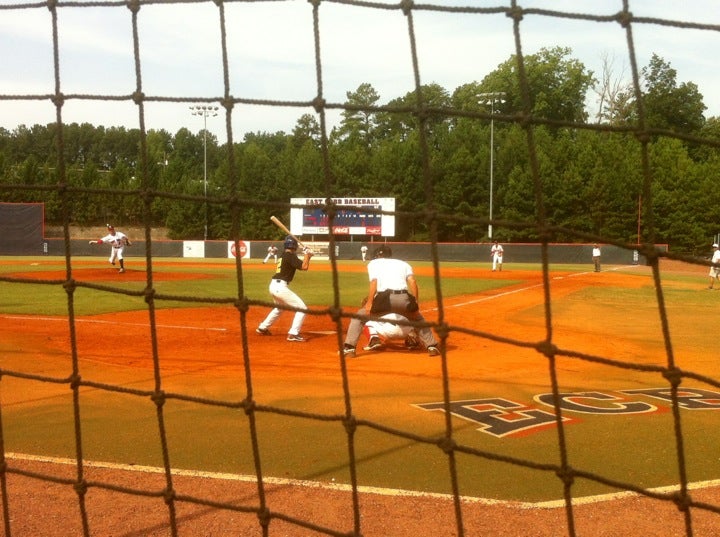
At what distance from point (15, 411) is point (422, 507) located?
12.4 ft

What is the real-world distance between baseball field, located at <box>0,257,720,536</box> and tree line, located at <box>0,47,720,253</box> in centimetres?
1257

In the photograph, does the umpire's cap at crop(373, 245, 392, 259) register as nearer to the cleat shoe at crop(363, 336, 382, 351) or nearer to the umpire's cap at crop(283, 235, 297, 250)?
the cleat shoe at crop(363, 336, 382, 351)

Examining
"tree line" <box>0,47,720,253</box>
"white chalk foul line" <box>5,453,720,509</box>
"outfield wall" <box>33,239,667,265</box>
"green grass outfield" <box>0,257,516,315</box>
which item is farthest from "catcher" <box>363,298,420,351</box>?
"outfield wall" <box>33,239,667,265</box>

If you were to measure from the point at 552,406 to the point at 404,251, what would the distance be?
37193 millimetres

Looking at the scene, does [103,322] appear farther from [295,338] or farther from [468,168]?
[468,168]

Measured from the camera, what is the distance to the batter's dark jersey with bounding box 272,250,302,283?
34.6 feet

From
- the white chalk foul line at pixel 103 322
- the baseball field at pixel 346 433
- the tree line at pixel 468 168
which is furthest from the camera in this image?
the tree line at pixel 468 168

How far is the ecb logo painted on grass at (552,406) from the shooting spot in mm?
5844

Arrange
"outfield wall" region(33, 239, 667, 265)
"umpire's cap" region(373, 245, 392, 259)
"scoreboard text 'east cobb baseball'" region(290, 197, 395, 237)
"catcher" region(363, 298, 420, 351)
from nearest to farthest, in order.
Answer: "umpire's cap" region(373, 245, 392, 259)
"catcher" region(363, 298, 420, 351)
"scoreboard text 'east cobb baseball'" region(290, 197, 395, 237)
"outfield wall" region(33, 239, 667, 265)

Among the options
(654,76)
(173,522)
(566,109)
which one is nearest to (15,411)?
(173,522)

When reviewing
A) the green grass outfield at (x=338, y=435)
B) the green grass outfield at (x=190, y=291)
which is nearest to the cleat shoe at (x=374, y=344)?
the green grass outfield at (x=338, y=435)

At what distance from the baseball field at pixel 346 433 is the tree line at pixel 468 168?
495 inches

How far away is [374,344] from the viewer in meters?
10.1

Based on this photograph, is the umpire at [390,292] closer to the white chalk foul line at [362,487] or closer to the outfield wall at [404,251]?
the white chalk foul line at [362,487]
